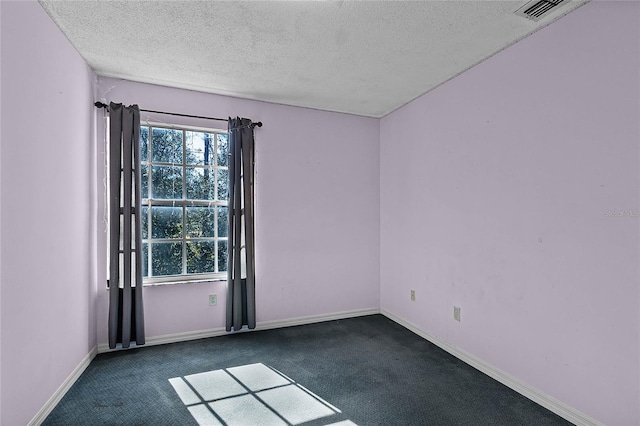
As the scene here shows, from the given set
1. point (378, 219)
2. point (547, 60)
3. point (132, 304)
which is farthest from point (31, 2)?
point (378, 219)

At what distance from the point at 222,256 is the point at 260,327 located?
3.04 feet

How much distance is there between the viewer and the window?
330cm

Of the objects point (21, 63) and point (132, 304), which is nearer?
point (21, 63)

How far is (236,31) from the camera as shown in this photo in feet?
7.56

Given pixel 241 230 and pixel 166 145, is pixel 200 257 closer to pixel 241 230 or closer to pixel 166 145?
pixel 241 230

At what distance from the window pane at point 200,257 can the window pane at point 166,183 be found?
0.56m

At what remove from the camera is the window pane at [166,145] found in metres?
3.32

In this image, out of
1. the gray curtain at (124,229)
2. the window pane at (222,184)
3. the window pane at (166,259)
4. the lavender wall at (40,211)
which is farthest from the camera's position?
the window pane at (222,184)

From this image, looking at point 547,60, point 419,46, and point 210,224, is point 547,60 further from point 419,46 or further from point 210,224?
point 210,224

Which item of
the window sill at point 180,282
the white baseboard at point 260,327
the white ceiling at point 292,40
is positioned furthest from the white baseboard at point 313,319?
the white ceiling at point 292,40

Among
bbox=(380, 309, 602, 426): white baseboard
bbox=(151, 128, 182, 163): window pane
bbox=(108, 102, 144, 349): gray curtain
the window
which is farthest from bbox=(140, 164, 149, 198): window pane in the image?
bbox=(380, 309, 602, 426): white baseboard

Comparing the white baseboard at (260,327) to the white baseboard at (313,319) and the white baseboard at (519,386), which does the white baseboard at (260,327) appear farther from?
the white baseboard at (519,386)

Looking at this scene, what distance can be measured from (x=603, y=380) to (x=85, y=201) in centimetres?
399

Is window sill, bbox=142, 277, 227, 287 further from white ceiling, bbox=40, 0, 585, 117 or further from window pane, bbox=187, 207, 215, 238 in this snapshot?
white ceiling, bbox=40, 0, 585, 117
